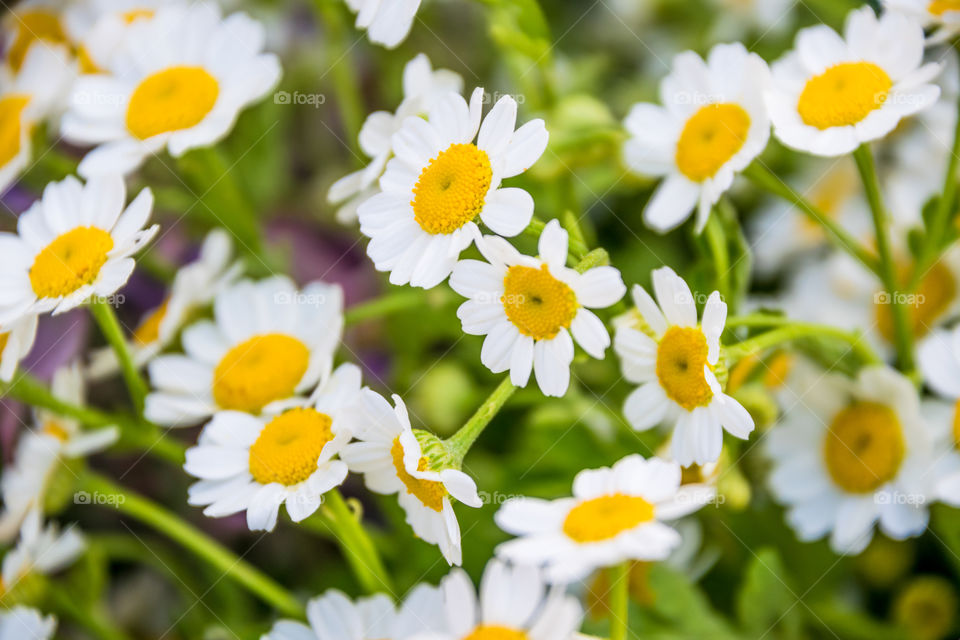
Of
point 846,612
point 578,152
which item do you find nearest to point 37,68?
point 578,152

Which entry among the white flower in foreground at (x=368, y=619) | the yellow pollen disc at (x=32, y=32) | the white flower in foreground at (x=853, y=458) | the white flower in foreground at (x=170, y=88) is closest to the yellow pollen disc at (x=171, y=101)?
the white flower in foreground at (x=170, y=88)

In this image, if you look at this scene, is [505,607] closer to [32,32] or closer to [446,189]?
[446,189]

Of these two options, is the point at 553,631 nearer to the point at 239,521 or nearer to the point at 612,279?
the point at 612,279

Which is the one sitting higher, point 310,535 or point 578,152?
point 578,152

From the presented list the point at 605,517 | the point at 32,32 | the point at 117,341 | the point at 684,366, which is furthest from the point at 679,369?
the point at 32,32

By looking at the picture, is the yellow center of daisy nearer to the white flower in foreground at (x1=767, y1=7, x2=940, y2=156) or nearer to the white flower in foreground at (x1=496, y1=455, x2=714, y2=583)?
the white flower in foreground at (x1=496, y1=455, x2=714, y2=583)

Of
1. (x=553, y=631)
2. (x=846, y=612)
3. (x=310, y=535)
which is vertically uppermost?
(x=553, y=631)
